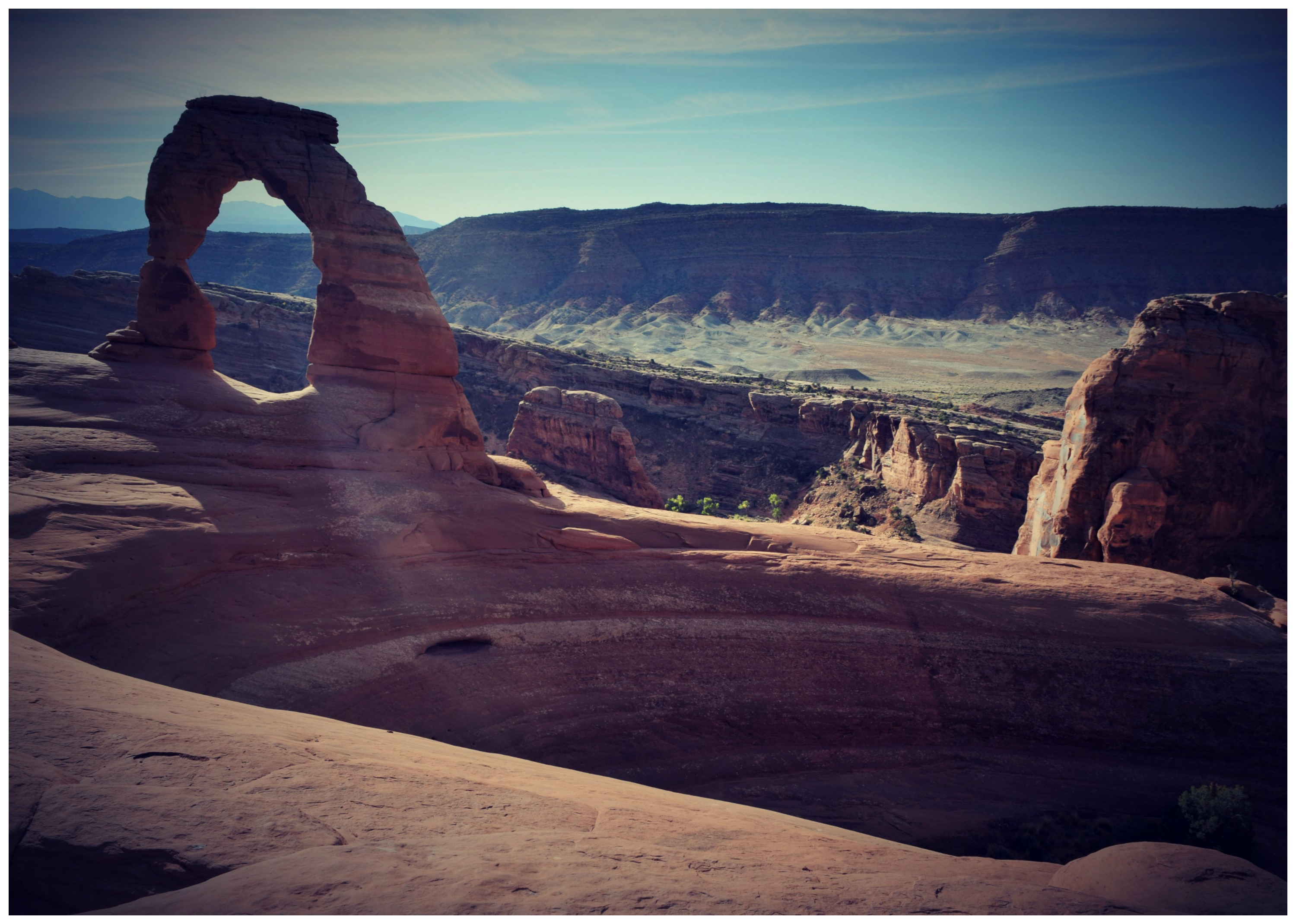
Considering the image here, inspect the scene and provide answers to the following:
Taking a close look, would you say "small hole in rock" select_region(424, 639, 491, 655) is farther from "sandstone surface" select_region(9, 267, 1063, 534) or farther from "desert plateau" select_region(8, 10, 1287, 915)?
"sandstone surface" select_region(9, 267, 1063, 534)

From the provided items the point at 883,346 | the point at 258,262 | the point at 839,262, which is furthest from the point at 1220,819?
the point at 258,262

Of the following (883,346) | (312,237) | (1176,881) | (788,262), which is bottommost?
(1176,881)

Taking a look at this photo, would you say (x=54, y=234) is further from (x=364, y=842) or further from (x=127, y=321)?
(x=364, y=842)

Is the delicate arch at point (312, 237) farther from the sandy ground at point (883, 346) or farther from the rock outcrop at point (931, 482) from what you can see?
the sandy ground at point (883, 346)

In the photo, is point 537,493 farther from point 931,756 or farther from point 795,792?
point 931,756

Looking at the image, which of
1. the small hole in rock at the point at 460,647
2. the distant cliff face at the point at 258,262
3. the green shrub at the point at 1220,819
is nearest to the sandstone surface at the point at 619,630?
the small hole in rock at the point at 460,647

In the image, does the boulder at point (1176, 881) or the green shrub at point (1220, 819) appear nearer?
the boulder at point (1176, 881)
